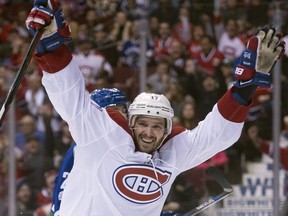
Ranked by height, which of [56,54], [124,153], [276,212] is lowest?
[276,212]

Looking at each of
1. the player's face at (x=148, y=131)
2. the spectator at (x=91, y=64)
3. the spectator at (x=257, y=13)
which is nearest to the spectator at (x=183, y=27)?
the spectator at (x=257, y=13)

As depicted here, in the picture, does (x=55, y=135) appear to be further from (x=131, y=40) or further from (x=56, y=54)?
(x=56, y=54)

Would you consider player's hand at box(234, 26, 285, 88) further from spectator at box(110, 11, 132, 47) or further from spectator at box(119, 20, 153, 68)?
spectator at box(110, 11, 132, 47)

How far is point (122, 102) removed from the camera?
4266 millimetres

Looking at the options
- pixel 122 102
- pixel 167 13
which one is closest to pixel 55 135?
pixel 167 13

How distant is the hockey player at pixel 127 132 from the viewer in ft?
10.1

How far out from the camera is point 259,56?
312 centimetres

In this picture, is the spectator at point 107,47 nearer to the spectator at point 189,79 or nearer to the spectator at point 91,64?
the spectator at point 91,64

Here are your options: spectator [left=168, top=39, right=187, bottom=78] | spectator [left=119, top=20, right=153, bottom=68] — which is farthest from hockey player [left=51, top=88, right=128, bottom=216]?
spectator [left=168, top=39, right=187, bottom=78]

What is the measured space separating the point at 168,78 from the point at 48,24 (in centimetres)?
304

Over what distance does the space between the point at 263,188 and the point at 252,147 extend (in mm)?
283

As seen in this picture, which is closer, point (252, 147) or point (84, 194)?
point (84, 194)

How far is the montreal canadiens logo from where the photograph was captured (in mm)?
3199

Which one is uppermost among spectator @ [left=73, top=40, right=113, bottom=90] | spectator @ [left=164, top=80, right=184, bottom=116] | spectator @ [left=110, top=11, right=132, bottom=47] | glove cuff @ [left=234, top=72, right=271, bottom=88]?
spectator @ [left=110, top=11, right=132, bottom=47]
